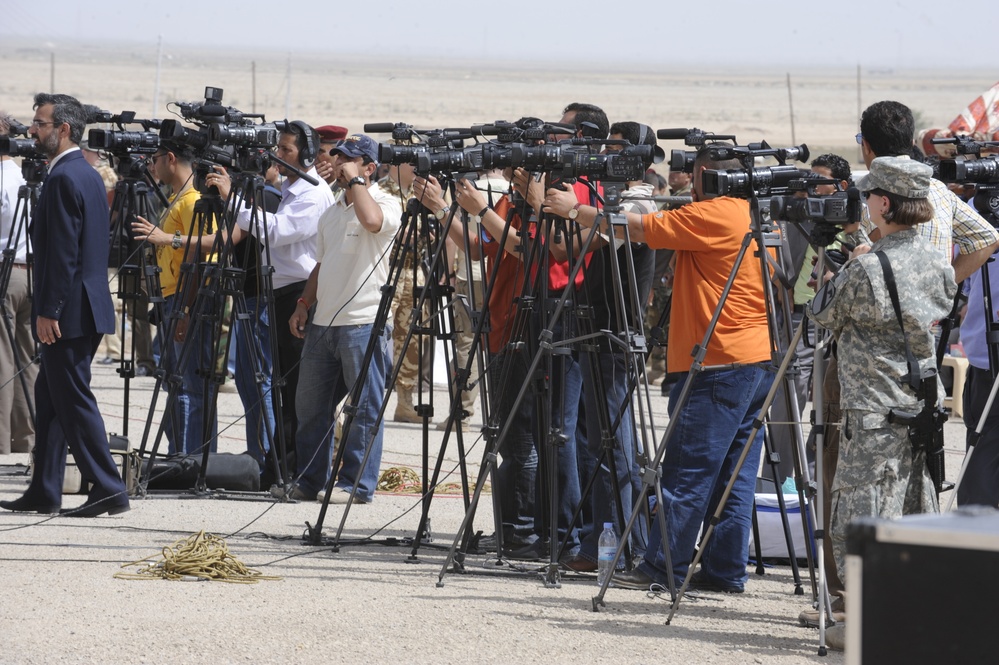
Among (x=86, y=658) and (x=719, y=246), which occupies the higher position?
(x=719, y=246)

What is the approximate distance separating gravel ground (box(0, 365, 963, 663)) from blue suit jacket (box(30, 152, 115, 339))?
1038 millimetres

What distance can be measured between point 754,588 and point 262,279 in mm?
3275

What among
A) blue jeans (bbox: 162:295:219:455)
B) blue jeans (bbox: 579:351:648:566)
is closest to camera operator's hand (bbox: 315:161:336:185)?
blue jeans (bbox: 162:295:219:455)

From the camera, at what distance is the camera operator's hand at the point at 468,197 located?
19.2 ft

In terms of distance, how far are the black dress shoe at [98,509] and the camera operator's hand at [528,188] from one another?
268 cm

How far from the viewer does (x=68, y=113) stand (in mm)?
6895

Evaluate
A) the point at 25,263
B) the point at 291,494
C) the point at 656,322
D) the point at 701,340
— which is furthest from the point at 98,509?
the point at 656,322

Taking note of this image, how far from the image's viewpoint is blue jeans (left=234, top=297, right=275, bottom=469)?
7754 mm

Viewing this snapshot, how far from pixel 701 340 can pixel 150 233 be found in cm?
374

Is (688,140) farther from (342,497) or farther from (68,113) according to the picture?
(68,113)

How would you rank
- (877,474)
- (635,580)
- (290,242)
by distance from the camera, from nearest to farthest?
(877,474), (635,580), (290,242)

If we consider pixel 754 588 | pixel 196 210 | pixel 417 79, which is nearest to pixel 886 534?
pixel 754 588

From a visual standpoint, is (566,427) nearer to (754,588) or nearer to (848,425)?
(754,588)

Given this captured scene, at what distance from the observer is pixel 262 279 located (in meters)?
7.57
